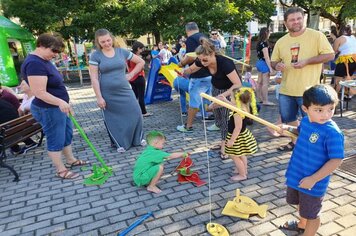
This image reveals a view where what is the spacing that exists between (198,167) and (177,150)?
2.54 ft

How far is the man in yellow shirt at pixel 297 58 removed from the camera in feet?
12.1

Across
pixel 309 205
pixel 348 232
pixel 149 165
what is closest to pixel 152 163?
pixel 149 165

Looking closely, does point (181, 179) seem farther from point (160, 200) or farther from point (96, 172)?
point (96, 172)

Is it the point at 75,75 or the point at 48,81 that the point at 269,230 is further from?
the point at 75,75

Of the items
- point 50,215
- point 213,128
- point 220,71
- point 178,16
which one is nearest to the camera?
point 50,215

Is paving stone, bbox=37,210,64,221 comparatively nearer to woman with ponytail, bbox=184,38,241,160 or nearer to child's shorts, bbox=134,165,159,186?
child's shorts, bbox=134,165,159,186

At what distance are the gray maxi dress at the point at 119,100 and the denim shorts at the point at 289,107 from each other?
7.25 feet

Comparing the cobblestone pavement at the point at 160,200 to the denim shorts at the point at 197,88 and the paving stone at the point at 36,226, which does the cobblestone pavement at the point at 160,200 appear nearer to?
the paving stone at the point at 36,226

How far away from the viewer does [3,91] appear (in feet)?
18.3

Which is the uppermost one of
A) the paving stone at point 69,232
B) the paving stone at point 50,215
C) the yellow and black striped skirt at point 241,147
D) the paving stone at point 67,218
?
the yellow and black striped skirt at point 241,147

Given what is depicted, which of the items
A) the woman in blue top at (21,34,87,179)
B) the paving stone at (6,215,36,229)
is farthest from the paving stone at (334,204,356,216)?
the woman in blue top at (21,34,87,179)

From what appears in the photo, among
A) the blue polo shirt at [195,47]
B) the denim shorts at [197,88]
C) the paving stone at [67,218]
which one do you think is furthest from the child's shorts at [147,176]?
the blue polo shirt at [195,47]

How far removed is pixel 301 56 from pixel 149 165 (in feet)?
7.38

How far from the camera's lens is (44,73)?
364 centimetres
